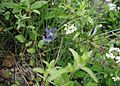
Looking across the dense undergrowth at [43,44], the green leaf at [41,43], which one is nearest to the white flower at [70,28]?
the dense undergrowth at [43,44]

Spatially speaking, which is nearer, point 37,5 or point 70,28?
point 37,5

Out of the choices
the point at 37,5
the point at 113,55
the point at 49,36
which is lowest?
the point at 113,55

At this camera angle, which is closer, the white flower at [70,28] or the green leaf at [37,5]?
the green leaf at [37,5]

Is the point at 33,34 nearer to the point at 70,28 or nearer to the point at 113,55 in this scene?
the point at 70,28

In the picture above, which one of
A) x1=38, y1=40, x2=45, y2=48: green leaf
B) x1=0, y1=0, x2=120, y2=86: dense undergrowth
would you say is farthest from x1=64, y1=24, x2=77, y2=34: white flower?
x1=38, y1=40, x2=45, y2=48: green leaf

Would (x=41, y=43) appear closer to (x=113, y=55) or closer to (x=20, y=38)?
(x=20, y=38)

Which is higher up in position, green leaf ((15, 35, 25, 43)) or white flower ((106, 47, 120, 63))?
green leaf ((15, 35, 25, 43))

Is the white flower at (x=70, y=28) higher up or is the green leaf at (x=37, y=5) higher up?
the green leaf at (x=37, y=5)

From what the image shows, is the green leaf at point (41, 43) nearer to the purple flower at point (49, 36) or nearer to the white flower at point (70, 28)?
the purple flower at point (49, 36)

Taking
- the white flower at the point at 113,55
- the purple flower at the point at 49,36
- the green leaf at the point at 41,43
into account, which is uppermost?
the purple flower at the point at 49,36

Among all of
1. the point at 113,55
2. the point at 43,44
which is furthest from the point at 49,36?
the point at 113,55

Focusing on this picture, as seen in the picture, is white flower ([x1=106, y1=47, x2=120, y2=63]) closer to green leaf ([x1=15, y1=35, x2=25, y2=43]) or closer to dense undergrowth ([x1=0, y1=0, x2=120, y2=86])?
dense undergrowth ([x1=0, y1=0, x2=120, y2=86])

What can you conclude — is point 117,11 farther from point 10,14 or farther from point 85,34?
point 10,14

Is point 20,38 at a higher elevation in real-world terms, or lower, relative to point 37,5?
lower
